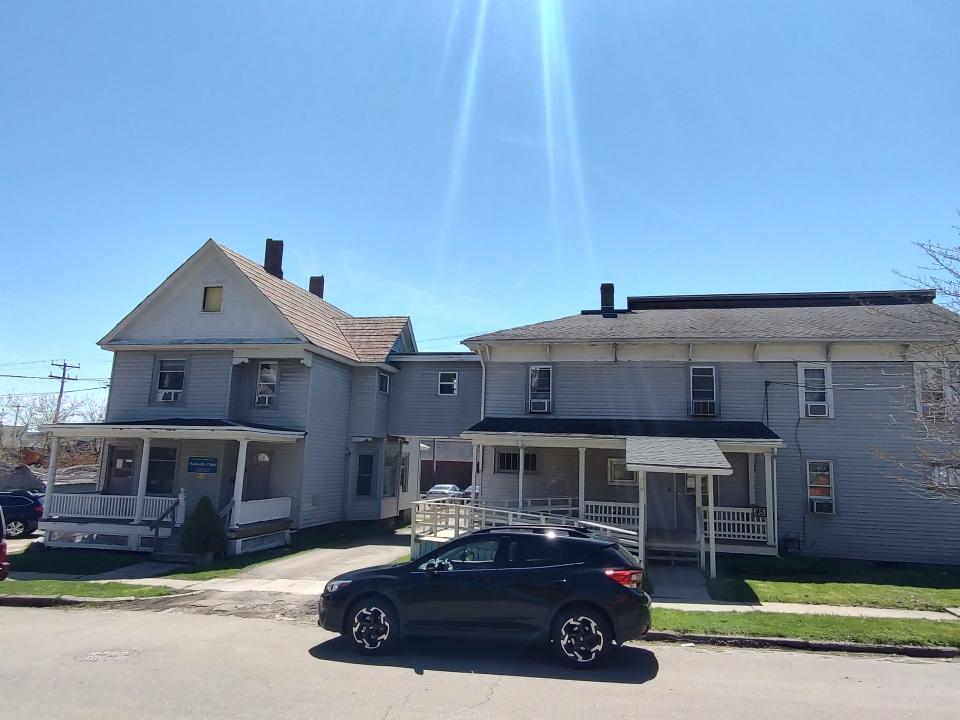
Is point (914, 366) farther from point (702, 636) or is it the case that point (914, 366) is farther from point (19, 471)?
point (19, 471)

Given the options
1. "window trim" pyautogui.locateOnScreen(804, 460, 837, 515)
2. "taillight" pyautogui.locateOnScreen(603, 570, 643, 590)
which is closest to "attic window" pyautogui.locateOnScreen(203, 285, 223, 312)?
"taillight" pyautogui.locateOnScreen(603, 570, 643, 590)

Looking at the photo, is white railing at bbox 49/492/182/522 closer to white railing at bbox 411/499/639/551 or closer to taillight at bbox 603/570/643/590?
white railing at bbox 411/499/639/551

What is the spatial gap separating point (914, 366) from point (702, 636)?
12680 mm

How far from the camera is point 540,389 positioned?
66.7 feet

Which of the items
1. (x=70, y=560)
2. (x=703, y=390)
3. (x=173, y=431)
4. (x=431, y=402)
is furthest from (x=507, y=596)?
(x=431, y=402)

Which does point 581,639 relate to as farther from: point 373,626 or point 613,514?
point 613,514

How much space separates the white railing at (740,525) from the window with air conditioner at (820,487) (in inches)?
75.6

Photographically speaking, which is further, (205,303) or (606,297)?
(606,297)

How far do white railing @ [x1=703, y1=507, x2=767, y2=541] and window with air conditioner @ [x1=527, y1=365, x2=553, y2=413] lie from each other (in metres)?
5.56

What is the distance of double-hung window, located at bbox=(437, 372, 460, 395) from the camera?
2433 cm

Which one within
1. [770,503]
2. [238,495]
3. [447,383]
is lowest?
[238,495]

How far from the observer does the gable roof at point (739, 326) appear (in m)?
18.1

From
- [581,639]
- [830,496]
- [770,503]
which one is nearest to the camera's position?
[581,639]

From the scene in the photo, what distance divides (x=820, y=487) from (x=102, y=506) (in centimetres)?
2028
